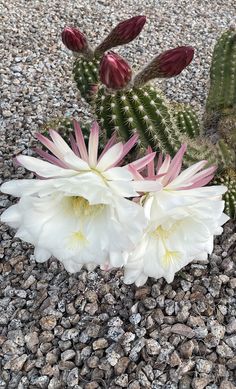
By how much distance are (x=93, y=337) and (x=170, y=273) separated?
53cm

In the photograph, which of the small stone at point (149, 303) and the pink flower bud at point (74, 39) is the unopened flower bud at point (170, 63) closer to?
the pink flower bud at point (74, 39)

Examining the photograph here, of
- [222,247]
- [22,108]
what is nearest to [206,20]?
[22,108]

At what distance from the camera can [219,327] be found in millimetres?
1675

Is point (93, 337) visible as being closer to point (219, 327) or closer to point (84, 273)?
point (84, 273)

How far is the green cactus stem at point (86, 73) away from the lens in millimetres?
1970

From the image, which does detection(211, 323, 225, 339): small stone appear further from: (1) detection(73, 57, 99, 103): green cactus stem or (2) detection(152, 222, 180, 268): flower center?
(1) detection(73, 57, 99, 103): green cactus stem

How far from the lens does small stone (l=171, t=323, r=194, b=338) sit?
1662 mm

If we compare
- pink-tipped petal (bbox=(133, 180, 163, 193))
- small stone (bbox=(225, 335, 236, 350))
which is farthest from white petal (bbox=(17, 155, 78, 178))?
small stone (bbox=(225, 335, 236, 350))

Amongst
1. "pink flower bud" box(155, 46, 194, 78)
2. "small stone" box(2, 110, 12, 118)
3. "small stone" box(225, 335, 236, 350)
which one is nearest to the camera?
"pink flower bud" box(155, 46, 194, 78)

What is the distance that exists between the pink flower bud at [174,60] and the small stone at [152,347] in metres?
0.78

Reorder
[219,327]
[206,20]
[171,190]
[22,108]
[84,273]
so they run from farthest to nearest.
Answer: [206,20]
[22,108]
[84,273]
[219,327]
[171,190]

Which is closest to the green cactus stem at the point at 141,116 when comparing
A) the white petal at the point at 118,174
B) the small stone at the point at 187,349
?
the white petal at the point at 118,174

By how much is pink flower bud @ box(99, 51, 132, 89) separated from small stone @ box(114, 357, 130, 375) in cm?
79

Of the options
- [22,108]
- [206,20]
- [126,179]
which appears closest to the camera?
[126,179]
